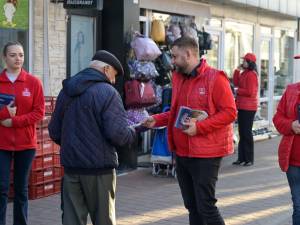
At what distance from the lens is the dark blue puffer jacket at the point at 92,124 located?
479 centimetres

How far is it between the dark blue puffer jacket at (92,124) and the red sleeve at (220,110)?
690mm

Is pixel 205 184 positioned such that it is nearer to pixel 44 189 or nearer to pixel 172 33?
pixel 44 189

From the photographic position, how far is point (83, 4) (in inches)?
351

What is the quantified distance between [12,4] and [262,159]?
20.6ft

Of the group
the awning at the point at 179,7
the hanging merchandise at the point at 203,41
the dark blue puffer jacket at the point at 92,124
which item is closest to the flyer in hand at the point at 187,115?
the dark blue puffer jacket at the point at 92,124

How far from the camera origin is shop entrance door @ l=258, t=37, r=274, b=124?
17828 mm

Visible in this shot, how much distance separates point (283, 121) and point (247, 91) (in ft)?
19.6

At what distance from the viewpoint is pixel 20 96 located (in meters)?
6.18

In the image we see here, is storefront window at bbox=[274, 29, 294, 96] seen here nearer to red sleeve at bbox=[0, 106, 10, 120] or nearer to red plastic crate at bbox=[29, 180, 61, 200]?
red plastic crate at bbox=[29, 180, 61, 200]

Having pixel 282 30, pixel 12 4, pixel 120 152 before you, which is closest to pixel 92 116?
pixel 12 4

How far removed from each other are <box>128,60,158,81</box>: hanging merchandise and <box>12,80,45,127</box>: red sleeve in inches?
163

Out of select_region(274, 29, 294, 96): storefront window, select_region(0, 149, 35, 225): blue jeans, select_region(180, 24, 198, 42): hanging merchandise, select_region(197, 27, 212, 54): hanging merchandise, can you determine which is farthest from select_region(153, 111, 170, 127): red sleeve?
select_region(274, 29, 294, 96): storefront window

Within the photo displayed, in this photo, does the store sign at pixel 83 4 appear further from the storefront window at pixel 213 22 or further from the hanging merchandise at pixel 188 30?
the storefront window at pixel 213 22

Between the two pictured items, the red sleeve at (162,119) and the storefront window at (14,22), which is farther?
the storefront window at (14,22)
